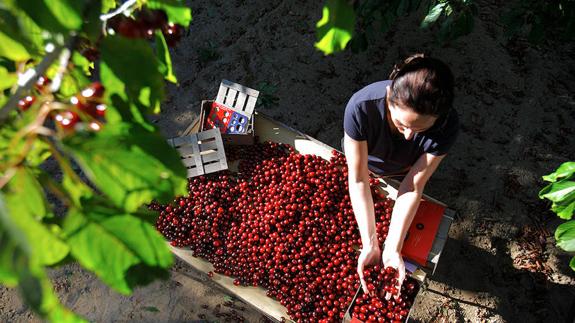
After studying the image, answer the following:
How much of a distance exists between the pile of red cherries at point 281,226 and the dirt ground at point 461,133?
0.74 meters

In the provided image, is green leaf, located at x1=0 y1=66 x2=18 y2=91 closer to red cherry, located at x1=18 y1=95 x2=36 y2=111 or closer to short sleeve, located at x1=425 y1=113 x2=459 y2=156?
red cherry, located at x1=18 y1=95 x2=36 y2=111

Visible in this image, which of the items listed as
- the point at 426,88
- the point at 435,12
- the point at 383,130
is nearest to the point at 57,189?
the point at 426,88

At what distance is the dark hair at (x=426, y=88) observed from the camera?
1.56 metres

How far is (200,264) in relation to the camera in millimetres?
2305

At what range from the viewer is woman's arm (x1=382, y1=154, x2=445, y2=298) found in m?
1.98

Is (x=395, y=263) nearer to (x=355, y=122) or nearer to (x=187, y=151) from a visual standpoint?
(x=355, y=122)

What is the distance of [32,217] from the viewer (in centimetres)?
58

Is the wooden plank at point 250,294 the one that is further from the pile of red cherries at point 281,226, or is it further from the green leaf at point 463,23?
the green leaf at point 463,23

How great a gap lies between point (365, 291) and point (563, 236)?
0.84 m

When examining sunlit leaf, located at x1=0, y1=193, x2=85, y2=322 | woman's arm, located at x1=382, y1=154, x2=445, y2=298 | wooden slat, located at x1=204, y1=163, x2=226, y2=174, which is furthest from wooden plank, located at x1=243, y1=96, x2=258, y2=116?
sunlit leaf, located at x1=0, y1=193, x2=85, y2=322

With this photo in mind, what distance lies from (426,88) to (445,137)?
41 cm

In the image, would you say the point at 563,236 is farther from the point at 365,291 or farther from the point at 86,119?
the point at 86,119

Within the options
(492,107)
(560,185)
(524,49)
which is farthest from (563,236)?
(524,49)

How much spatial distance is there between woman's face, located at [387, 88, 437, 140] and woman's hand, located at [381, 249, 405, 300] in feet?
1.95
